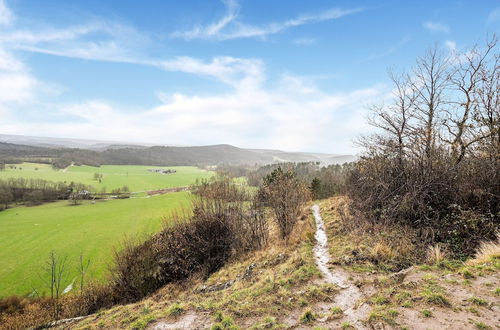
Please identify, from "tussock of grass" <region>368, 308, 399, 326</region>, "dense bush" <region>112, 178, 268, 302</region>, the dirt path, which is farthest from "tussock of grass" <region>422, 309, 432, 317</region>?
"dense bush" <region>112, 178, 268, 302</region>

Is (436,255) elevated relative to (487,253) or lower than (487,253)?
lower

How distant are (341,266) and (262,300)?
3887 millimetres

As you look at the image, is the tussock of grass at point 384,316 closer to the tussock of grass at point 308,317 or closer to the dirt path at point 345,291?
the dirt path at point 345,291

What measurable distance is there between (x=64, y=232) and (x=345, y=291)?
192 ft

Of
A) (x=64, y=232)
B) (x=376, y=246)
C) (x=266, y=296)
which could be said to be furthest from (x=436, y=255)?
(x=64, y=232)

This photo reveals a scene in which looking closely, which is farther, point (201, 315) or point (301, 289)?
point (301, 289)

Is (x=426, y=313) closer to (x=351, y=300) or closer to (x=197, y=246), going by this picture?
(x=351, y=300)

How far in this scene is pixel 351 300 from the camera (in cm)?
686

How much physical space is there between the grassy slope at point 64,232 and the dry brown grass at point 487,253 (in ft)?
83.8

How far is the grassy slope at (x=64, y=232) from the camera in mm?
32103

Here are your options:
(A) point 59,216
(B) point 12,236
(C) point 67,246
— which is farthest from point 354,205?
(A) point 59,216

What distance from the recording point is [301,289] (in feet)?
26.0

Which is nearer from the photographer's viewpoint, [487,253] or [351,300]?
[351,300]

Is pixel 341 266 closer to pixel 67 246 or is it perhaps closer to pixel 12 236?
pixel 67 246
